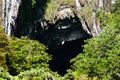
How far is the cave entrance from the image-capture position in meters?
56.4

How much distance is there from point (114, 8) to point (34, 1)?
10993 mm

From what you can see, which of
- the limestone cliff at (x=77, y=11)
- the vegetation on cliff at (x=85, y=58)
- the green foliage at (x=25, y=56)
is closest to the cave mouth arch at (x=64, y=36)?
the limestone cliff at (x=77, y=11)

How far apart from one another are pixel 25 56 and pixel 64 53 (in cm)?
2016

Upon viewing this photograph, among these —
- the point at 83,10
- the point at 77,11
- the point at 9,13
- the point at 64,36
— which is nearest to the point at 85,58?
the point at 9,13

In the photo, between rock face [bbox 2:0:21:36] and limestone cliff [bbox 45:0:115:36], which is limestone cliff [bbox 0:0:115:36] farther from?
rock face [bbox 2:0:21:36]

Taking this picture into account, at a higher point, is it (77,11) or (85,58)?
(85,58)

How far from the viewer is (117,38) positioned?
3481cm

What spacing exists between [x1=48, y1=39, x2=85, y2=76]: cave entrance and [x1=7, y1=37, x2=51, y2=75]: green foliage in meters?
14.6

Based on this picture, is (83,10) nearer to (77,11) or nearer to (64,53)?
(77,11)

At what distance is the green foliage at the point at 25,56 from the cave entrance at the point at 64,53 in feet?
47.8

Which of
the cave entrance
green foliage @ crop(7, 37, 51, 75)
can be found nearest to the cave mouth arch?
the cave entrance

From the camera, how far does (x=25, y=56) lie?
125 ft

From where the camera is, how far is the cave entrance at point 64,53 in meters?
56.4

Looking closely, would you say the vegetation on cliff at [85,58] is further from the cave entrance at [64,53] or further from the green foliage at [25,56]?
the cave entrance at [64,53]
